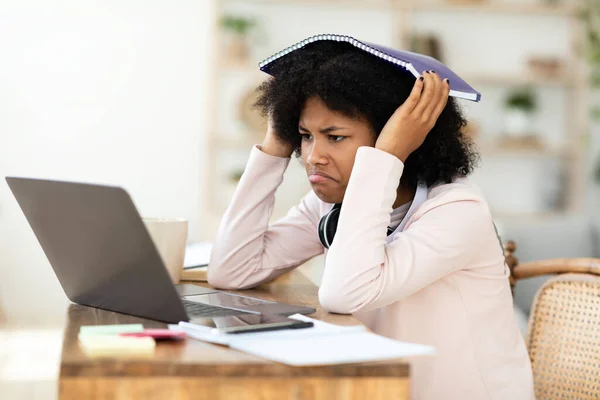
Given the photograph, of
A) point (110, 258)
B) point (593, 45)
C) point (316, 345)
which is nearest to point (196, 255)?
point (110, 258)

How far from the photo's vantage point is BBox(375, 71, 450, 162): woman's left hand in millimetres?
1328

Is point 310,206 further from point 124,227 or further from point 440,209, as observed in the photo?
point 124,227

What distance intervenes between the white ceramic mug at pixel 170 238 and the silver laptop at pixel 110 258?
177 mm

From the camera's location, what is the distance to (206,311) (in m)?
1.18

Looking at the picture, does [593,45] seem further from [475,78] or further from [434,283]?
[434,283]

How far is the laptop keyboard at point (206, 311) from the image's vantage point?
3.76ft

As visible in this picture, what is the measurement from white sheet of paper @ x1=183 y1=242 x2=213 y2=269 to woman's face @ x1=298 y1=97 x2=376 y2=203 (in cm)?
37

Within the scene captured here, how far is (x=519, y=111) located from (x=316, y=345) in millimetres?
4303

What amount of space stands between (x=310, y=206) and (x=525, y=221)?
3687 mm

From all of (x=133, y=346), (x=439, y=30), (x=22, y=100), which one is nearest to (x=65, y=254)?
(x=133, y=346)

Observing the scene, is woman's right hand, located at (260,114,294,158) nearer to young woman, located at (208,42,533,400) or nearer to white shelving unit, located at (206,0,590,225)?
young woman, located at (208,42,533,400)

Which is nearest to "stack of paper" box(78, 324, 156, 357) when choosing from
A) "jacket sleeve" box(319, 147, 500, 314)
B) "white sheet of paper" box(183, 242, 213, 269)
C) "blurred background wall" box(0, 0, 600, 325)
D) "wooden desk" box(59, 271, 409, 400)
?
"wooden desk" box(59, 271, 409, 400)

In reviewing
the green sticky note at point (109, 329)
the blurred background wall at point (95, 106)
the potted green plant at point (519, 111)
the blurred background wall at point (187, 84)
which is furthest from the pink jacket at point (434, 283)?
the potted green plant at point (519, 111)

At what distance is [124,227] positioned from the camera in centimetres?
100
